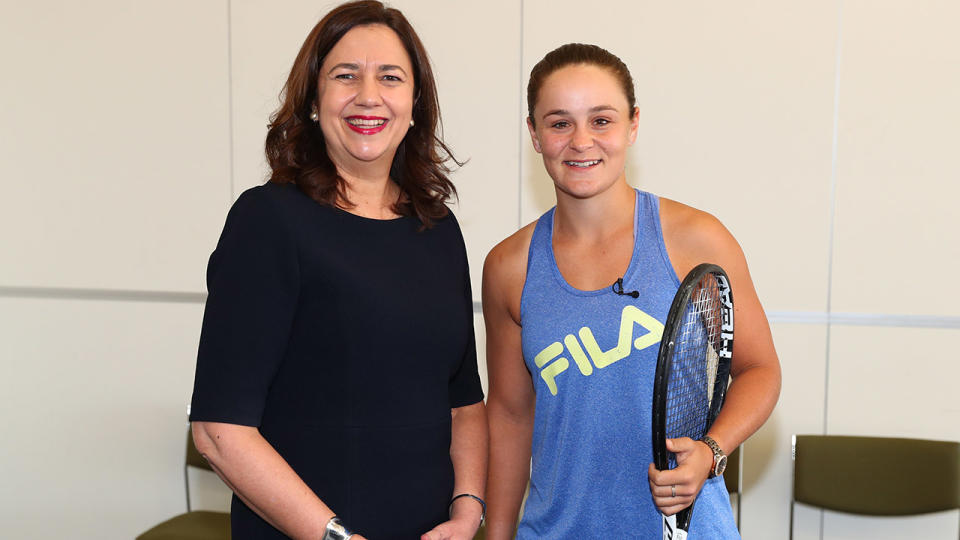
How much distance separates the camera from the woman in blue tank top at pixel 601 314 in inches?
64.4

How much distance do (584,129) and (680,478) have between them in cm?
71

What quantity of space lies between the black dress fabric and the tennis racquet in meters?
0.46

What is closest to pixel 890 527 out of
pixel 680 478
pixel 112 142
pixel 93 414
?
pixel 680 478

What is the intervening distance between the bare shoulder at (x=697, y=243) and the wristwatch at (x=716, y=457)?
34 centimetres

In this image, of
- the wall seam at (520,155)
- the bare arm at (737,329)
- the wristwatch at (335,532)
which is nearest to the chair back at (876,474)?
the wall seam at (520,155)

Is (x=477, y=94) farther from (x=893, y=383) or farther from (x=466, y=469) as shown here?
(x=466, y=469)

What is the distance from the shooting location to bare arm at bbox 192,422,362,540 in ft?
4.79

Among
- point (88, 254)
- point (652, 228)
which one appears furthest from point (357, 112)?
point (88, 254)

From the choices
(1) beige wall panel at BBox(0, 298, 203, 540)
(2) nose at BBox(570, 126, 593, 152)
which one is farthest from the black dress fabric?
(1) beige wall panel at BBox(0, 298, 203, 540)

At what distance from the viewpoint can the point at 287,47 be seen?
13.0 feet

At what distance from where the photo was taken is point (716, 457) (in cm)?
151

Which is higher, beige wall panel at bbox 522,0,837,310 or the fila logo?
beige wall panel at bbox 522,0,837,310

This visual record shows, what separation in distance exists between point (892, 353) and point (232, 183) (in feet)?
9.94

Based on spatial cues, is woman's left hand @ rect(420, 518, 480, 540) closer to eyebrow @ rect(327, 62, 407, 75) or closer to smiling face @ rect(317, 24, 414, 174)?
smiling face @ rect(317, 24, 414, 174)
